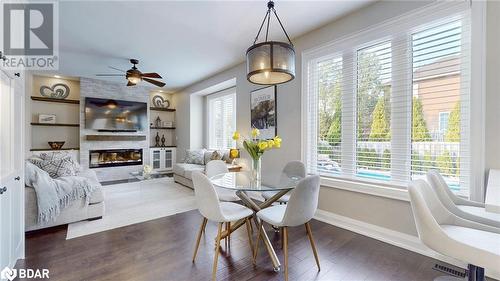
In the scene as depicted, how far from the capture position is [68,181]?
2.97 meters

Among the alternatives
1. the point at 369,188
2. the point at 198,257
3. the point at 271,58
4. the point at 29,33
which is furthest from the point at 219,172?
the point at 29,33

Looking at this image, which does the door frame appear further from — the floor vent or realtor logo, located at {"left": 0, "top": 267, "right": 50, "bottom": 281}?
the floor vent

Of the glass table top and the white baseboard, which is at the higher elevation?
the glass table top

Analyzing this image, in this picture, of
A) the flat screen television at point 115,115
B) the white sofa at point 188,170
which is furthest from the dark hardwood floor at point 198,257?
the flat screen television at point 115,115

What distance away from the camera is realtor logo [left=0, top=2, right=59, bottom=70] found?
63.6 inches

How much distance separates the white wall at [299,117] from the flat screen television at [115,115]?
375 cm

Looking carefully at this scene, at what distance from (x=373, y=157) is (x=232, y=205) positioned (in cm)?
185

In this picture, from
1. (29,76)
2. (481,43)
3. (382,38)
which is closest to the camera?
(481,43)

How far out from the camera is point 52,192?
2.70 meters

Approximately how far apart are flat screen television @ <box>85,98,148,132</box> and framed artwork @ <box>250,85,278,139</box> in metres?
4.06

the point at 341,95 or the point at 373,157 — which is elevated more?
the point at 341,95

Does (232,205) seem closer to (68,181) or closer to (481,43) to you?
(68,181)

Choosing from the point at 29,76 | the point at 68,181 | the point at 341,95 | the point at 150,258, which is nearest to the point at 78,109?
→ the point at 29,76

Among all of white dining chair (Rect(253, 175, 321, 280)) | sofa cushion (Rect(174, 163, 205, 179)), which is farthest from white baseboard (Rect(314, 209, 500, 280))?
sofa cushion (Rect(174, 163, 205, 179))
